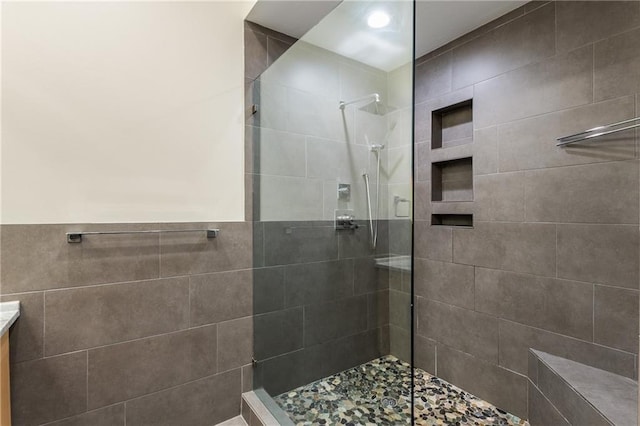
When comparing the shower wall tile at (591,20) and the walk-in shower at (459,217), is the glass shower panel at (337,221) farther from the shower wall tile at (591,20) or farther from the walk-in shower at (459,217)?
the shower wall tile at (591,20)

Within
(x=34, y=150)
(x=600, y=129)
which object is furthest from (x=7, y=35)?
(x=600, y=129)

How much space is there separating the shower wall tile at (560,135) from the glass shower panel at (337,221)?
1.06m

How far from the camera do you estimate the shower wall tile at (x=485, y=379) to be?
1.82 meters

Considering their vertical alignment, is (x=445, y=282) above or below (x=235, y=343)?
above

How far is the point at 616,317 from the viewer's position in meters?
1.46

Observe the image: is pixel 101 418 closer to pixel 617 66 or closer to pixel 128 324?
pixel 128 324

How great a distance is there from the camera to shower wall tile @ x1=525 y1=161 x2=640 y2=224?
1.45 metres

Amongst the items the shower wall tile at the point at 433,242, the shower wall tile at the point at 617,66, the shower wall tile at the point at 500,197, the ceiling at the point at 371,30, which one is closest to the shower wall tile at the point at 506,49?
A: the ceiling at the point at 371,30

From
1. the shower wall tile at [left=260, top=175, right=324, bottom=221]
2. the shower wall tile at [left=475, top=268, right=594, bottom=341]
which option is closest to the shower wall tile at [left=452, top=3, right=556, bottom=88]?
the shower wall tile at [left=475, top=268, right=594, bottom=341]

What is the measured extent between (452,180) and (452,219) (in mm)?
292

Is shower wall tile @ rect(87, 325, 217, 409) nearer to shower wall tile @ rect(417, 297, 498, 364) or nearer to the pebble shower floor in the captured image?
the pebble shower floor

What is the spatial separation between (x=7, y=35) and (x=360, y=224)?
1733mm

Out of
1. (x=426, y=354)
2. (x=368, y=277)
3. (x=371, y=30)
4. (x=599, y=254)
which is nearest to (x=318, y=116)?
(x=371, y=30)

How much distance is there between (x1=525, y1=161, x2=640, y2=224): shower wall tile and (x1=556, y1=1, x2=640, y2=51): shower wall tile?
0.66m
